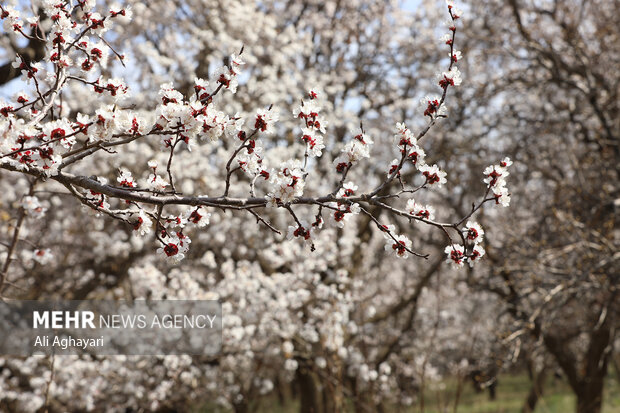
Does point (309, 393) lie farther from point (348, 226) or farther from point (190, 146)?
point (190, 146)

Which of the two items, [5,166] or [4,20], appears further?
[4,20]

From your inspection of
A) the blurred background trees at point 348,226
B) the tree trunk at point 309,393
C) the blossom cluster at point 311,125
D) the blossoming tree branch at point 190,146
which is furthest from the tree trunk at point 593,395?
the blossom cluster at point 311,125

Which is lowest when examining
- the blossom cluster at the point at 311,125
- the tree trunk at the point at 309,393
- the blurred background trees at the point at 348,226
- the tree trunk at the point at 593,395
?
the tree trunk at the point at 593,395

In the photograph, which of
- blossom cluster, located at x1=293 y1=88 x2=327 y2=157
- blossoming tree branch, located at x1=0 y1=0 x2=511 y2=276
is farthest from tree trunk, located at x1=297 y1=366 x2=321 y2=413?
blossom cluster, located at x1=293 y1=88 x2=327 y2=157

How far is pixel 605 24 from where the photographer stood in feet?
26.2

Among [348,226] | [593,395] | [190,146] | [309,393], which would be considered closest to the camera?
[190,146]

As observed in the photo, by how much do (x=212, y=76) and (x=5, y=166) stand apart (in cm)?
105

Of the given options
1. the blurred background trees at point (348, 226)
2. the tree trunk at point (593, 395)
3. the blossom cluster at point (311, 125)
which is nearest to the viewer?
the blossom cluster at point (311, 125)

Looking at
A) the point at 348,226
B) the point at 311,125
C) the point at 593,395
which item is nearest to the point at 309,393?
the point at 348,226

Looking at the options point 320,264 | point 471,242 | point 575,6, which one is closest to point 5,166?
point 471,242

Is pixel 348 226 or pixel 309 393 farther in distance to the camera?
pixel 348 226

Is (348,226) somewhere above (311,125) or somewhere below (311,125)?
above

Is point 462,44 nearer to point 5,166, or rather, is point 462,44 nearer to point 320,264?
point 320,264

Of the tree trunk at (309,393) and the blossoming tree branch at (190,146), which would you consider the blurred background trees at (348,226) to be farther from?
the blossoming tree branch at (190,146)
